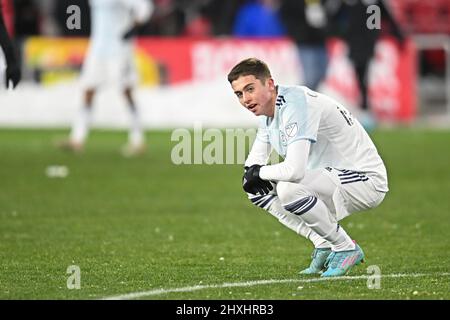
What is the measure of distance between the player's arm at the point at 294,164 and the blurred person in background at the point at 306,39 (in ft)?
44.7

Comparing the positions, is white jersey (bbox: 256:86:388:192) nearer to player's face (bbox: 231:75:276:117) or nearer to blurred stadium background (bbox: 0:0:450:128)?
player's face (bbox: 231:75:276:117)

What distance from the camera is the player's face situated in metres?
8.13

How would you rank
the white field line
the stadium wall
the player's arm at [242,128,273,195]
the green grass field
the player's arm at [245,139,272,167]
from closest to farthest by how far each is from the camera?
the white field line, the green grass field, the player's arm at [242,128,273,195], the player's arm at [245,139,272,167], the stadium wall

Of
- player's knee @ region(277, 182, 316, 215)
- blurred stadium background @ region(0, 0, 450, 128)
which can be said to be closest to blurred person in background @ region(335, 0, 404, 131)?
blurred stadium background @ region(0, 0, 450, 128)

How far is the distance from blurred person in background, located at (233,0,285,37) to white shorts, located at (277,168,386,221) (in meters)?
17.0

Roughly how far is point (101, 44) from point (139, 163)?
7.02 feet

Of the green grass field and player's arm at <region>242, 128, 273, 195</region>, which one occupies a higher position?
player's arm at <region>242, 128, 273, 195</region>

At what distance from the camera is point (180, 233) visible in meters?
11.2

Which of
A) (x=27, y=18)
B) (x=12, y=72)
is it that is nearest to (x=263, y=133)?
(x=12, y=72)

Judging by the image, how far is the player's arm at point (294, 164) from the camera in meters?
8.10

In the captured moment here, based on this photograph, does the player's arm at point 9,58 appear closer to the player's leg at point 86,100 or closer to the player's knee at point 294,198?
the player's knee at point 294,198
